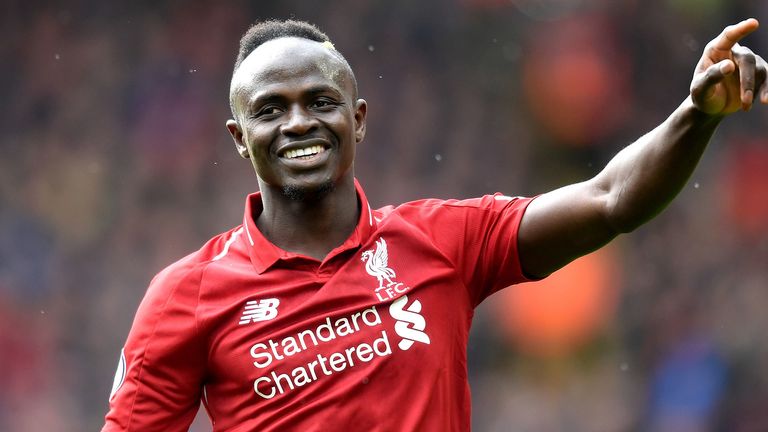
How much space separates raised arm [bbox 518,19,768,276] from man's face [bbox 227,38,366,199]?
0.60 m

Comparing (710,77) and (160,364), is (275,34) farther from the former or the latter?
(710,77)

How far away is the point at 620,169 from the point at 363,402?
3.10 ft

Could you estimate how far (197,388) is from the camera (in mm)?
3389

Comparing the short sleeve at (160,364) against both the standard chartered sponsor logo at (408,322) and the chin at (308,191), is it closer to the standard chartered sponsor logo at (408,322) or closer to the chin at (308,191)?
the chin at (308,191)

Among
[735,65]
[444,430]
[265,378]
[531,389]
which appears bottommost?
[531,389]

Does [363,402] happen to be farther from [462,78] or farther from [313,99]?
[462,78]

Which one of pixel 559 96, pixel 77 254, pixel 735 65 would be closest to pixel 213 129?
pixel 77 254

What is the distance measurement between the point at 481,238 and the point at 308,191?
20.7 inches

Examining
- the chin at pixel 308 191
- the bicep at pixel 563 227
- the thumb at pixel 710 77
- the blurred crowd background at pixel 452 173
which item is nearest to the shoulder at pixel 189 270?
the chin at pixel 308 191

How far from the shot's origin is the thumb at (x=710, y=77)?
2799 mm

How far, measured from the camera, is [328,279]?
3.41 metres

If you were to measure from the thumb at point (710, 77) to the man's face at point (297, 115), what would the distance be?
3.46ft

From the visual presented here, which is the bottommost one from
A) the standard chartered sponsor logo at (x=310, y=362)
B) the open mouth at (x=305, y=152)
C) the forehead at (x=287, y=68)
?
the standard chartered sponsor logo at (x=310, y=362)

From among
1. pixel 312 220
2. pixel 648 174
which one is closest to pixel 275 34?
pixel 312 220
